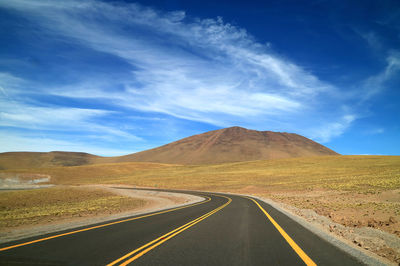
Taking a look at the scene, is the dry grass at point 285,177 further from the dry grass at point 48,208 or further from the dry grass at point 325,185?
the dry grass at point 48,208

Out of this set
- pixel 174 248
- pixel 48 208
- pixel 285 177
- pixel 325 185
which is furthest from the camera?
pixel 285 177

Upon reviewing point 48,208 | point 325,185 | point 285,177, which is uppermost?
point 285,177

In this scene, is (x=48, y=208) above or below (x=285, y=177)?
below

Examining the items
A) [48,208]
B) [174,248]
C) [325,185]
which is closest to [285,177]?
[325,185]

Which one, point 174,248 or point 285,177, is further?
point 285,177

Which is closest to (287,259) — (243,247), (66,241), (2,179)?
(243,247)

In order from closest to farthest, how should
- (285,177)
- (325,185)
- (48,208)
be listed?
1. (48,208)
2. (325,185)
3. (285,177)

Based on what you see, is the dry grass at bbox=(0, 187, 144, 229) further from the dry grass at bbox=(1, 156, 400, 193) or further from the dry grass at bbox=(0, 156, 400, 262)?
the dry grass at bbox=(1, 156, 400, 193)

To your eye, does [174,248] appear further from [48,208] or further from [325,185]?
[325,185]

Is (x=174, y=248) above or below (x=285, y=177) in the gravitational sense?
below

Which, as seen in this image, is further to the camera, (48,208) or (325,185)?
(325,185)

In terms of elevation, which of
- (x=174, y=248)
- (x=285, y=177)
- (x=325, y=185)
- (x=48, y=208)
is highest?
(x=285, y=177)

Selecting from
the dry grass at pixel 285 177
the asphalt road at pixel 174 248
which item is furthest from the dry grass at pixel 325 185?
the asphalt road at pixel 174 248

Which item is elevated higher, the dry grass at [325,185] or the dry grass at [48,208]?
the dry grass at [325,185]
